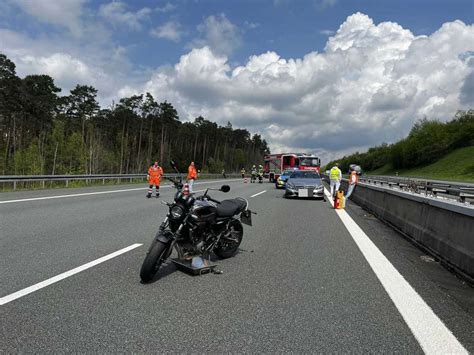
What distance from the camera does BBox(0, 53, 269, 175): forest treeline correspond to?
4897cm

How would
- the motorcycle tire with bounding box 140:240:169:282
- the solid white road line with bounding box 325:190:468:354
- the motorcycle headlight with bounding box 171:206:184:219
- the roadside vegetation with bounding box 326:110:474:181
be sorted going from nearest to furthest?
the solid white road line with bounding box 325:190:468:354
the motorcycle tire with bounding box 140:240:169:282
the motorcycle headlight with bounding box 171:206:184:219
the roadside vegetation with bounding box 326:110:474:181

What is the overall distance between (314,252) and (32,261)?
430 centimetres

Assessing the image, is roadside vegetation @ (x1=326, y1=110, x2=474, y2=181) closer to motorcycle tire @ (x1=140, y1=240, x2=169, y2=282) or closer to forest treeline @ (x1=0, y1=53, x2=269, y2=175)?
forest treeline @ (x1=0, y1=53, x2=269, y2=175)

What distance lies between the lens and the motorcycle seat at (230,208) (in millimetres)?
5807

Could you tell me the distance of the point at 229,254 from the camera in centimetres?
630

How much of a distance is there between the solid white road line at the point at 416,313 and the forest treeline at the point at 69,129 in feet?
158

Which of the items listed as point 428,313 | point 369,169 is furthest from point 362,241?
point 369,169

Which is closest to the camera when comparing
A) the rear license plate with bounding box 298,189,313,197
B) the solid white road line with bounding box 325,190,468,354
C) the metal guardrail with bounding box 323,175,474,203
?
the solid white road line with bounding box 325,190,468,354

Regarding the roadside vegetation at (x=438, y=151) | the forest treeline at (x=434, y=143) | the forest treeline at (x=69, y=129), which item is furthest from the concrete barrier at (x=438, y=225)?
the forest treeline at (x=434, y=143)

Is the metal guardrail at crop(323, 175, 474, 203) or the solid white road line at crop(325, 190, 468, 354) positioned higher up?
the metal guardrail at crop(323, 175, 474, 203)

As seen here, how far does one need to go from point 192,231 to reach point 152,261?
754mm

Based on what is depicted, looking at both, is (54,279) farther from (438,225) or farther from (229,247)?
(438,225)

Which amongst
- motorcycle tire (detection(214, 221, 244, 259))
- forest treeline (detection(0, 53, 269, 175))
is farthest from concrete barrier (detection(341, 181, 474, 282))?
forest treeline (detection(0, 53, 269, 175))

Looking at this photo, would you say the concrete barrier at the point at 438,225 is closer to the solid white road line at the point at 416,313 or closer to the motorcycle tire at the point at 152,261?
the solid white road line at the point at 416,313
